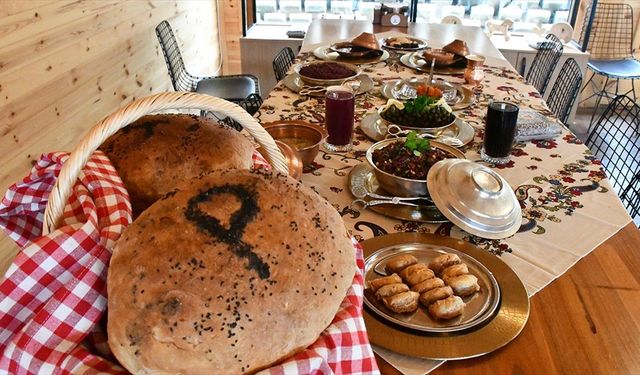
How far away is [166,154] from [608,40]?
4904mm

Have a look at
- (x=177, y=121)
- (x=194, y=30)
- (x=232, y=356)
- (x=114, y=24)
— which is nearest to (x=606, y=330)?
(x=232, y=356)

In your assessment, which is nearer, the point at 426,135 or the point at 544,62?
the point at 426,135

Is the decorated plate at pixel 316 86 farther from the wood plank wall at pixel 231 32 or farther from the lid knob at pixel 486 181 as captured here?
the wood plank wall at pixel 231 32

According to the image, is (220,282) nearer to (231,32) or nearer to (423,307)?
(423,307)

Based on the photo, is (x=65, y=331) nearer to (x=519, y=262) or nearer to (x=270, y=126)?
(x=519, y=262)

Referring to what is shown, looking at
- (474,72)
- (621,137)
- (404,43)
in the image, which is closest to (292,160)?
(474,72)

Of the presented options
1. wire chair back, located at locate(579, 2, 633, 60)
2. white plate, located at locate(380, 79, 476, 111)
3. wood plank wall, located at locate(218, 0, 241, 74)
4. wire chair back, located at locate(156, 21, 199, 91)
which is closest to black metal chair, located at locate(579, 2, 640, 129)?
wire chair back, located at locate(579, 2, 633, 60)

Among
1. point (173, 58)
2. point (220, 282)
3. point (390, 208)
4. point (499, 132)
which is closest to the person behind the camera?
point (220, 282)

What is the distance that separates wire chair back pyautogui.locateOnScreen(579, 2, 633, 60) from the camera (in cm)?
444

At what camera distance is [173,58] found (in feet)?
10.0

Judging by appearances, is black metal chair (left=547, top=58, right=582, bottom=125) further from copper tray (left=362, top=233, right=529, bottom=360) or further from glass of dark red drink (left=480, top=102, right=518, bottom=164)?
copper tray (left=362, top=233, right=529, bottom=360)

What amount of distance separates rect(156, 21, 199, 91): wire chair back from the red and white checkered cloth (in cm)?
245

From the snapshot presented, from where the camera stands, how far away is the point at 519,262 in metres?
1.04

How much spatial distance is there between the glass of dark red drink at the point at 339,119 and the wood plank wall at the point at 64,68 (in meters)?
1.27
